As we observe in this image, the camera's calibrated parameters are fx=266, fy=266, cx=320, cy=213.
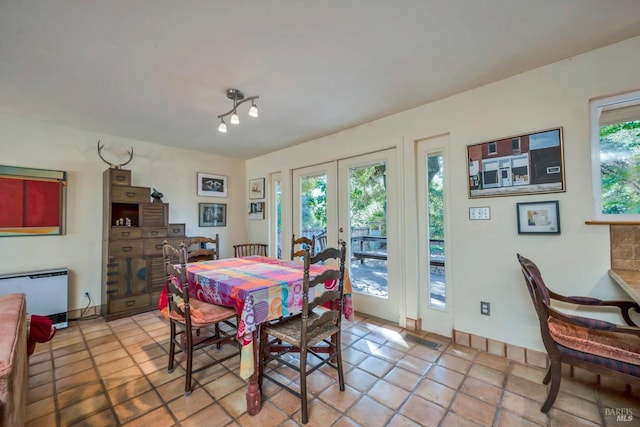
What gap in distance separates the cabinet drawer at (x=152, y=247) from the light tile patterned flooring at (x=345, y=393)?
1.22 meters

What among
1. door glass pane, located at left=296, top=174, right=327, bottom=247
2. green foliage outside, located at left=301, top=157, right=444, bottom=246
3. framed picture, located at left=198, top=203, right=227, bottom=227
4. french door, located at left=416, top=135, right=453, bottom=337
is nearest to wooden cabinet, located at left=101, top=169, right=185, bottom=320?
framed picture, located at left=198, top=203, right=227, bottom=227

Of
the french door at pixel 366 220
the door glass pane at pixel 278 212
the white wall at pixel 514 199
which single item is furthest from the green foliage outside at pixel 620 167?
the door glass pane at pixel 278 212

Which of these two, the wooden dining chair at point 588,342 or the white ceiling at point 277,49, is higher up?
the white ceiling at point 277,49

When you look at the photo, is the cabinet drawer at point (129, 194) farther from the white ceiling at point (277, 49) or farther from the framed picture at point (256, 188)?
the framed picture at point (256, 188)

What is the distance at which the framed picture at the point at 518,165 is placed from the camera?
197 centimetres

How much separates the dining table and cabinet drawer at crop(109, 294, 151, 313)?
1590 mm

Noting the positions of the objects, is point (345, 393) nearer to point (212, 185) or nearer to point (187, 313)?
point (187, 313)

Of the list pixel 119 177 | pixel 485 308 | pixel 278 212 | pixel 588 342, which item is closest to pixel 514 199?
pixel 485 308

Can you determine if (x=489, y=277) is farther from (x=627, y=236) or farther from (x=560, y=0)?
(x=560, y=0)

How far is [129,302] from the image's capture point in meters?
3.24

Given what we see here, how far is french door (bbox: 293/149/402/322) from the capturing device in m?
2.94

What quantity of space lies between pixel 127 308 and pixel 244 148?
2.63 m

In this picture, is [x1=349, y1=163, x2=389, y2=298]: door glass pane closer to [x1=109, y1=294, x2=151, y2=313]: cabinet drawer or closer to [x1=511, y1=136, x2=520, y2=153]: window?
[x1=511, y1=136, x2=520, y2=153]: window

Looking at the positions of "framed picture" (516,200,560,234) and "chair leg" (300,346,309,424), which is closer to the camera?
"chair leg" (300,346,309,424)
